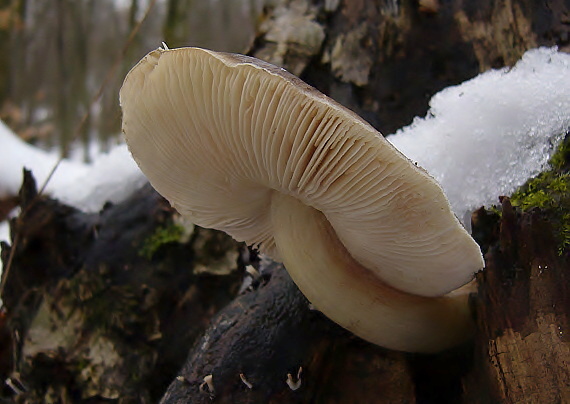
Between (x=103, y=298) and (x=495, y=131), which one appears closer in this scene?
(x=495, y=131)

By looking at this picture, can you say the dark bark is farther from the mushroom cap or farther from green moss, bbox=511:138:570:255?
green moss, bbox=511:138:570:255

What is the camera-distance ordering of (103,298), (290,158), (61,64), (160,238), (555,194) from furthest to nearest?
(61,64) → (160,238) → (103,298) → (555,194) → (290,158)

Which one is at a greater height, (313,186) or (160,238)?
(313,186)

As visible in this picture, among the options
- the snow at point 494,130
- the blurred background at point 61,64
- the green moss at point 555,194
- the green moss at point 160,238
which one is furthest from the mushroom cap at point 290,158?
the blurred background at point 61,64

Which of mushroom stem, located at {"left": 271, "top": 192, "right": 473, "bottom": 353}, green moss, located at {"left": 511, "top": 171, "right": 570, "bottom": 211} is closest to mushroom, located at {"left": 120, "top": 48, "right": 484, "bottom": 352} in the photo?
mushroom stem, located at {"left": 271, "top": 192, "right": 473, "bottom": 353}

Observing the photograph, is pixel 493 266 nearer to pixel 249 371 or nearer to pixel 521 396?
pixel 521 396

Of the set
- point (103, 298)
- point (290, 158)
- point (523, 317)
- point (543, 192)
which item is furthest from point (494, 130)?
point (103, 298)

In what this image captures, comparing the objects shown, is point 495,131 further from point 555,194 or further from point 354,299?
point 354,299
